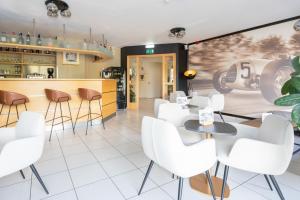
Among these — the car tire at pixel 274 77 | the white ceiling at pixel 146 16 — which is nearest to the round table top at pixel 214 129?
the white ceiling at pixel 146 16

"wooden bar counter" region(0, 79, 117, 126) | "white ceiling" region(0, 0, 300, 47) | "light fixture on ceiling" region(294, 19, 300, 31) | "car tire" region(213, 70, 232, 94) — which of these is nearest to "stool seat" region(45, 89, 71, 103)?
"wooden bar counter" region(0, 79, 117, 126)

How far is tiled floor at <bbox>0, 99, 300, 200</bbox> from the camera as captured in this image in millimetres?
1926

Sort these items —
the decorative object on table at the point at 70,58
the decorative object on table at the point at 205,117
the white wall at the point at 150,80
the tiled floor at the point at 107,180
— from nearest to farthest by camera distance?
the tiled floor at the point at 107,180 → the decorative object on table at the point at 205,117 → the decorative object on table at the point at 70,58 → the white wall at the point at 150,80

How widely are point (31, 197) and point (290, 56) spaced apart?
18.4 feet

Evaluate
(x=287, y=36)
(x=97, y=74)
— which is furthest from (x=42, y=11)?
(x=287, y=36)

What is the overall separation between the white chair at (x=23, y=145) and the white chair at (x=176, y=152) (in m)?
1.14

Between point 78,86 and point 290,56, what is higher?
point 290,56

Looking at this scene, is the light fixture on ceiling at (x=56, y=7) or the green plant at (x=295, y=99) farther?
the light fixture on ceiling at (x=56, y=7)

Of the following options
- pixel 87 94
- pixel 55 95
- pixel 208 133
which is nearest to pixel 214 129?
pixel 208 133

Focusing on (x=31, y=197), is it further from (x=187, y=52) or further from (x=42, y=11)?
(x=187, y=52)

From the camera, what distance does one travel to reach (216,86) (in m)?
6.20

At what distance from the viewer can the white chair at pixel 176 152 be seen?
59.7 inches

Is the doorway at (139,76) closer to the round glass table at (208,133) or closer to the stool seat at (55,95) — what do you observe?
the stool seat at (55,95)

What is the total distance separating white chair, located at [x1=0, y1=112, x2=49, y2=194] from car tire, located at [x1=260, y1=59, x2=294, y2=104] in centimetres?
517
